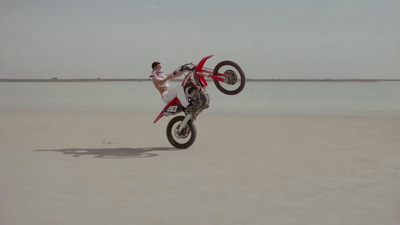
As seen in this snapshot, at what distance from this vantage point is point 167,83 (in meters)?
12.7

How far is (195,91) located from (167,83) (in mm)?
725

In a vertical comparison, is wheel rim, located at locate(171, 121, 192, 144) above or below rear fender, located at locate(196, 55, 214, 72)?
below

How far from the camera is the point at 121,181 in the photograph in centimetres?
864

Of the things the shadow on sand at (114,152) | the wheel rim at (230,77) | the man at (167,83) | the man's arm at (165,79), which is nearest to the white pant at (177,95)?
the man at (167,83)

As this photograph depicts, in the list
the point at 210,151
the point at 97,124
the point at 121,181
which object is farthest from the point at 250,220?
the point at 97,124

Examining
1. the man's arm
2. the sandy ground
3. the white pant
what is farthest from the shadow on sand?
the man's arm

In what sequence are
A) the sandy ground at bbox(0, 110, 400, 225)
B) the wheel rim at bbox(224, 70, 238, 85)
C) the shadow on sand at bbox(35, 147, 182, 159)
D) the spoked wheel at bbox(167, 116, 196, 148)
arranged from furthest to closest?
the spoked wheel at bbox(167, 116, 196, 148)
the wheel rim at bbox(224, 70, 238, 85)
the shadow on sand at bbox(35, 147, 182, 159)
the sandy ground at bbox(0, 110, 400, 225)

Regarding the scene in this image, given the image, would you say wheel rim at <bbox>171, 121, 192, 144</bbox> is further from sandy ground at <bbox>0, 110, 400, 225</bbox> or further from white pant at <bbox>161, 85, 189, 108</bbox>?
white pant at <bbox>161, 85, 189, 108</bbox>

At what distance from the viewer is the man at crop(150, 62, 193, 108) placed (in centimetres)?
1222

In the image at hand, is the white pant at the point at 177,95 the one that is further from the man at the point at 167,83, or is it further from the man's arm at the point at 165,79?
the man's arm at the point at 165,79

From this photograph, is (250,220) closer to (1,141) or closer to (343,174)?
(343,174)

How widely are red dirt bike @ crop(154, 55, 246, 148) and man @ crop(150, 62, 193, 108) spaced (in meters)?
0.12

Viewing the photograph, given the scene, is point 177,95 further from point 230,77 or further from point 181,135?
point 230,77

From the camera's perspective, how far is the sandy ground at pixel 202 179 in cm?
652
